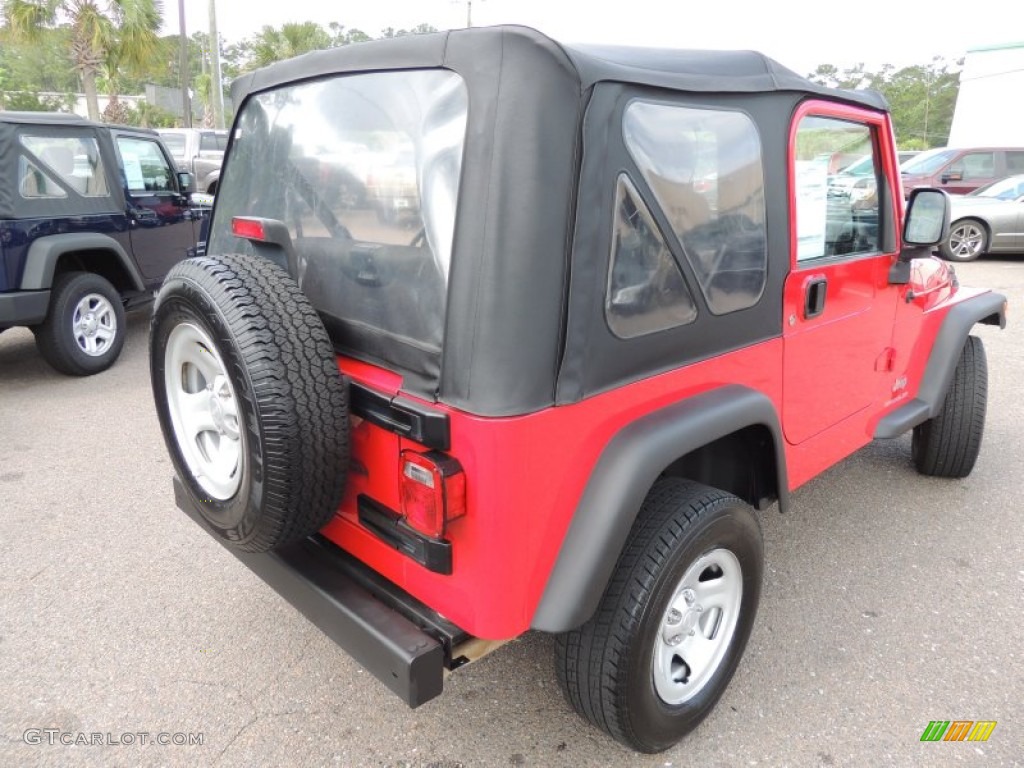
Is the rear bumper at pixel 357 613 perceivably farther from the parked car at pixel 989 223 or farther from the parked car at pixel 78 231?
the parked car at pixel 989 223

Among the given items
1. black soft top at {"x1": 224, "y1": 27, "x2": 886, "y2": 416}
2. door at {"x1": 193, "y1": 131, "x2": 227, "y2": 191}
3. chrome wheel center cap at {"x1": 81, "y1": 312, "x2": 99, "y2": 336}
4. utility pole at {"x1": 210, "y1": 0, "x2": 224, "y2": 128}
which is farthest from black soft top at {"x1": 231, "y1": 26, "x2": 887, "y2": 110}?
utility pole at {"x1": 210, "y1": 0, "x2": 224, "y2": 128}

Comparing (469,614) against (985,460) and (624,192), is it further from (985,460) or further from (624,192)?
(985,460)

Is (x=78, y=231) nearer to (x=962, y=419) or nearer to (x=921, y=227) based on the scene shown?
(x=921, y=227)

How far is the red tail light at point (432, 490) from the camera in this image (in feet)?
5.52

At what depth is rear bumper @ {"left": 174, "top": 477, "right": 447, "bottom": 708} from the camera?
1.76m

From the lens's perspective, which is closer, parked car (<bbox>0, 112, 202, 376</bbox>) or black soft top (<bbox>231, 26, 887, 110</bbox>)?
black soft top (<bbox>231, 26, 887, 110</bbox>)

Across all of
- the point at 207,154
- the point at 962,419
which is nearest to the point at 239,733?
the point at 962,419

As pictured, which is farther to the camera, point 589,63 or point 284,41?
point 284,41

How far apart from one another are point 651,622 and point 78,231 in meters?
5.52

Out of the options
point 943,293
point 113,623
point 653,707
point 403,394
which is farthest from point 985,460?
point 113,623

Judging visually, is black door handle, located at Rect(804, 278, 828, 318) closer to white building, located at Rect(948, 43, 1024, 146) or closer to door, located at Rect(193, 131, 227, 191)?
door, located at Rect(193, 131, 227, 191)

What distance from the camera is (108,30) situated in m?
17.2

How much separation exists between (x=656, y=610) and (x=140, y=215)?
237 inches

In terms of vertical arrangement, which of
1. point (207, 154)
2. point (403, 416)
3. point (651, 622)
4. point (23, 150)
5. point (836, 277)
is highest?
point (207, 154)
